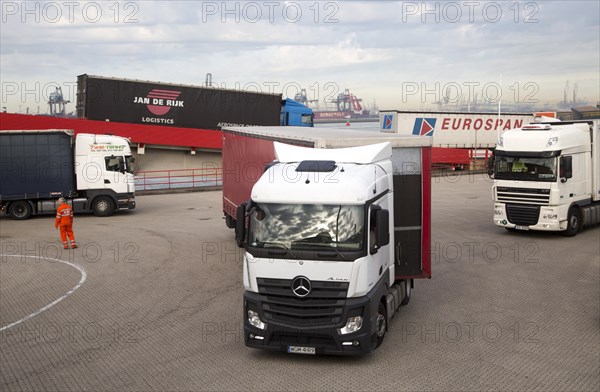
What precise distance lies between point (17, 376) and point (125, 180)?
59.2 feet

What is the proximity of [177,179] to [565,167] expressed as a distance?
24.3 metres

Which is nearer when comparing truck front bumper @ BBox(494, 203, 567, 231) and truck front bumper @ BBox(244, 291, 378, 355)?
truck front bumper @ BBox(244, 291, 378, 355)

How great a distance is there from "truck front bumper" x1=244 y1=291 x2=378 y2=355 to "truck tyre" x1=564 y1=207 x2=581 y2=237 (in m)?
13.0

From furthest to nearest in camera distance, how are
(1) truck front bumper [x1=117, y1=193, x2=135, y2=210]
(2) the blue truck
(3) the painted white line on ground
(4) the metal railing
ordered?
1. (2) the blue truck
2. (4) the metal railing
3. (1) truck front bumper [x1=117, y1=193, x2=135, y2=210]
4. (3) the painted white line on ground

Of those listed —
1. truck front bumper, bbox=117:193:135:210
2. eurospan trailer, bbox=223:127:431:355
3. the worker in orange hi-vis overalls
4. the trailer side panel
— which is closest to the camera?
eurospan trailer, bbox=223:127:431:355

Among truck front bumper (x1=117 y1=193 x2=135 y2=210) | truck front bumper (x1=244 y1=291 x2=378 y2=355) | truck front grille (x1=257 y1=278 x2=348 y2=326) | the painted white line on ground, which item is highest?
truck front bumper (x1=117 y1=193 x2=135 y2=210)

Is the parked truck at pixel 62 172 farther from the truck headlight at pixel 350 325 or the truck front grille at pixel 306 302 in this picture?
the truck headlight at pixel 350 325

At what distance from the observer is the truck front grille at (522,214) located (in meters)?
20.5

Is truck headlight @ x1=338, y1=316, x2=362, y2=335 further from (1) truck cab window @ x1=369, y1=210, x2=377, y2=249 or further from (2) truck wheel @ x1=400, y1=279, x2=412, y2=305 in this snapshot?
(2) truck wheel @ x1=400, y1=279, x2=412, y2=305

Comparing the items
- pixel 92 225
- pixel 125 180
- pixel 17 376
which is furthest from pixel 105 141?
pixel 17 376

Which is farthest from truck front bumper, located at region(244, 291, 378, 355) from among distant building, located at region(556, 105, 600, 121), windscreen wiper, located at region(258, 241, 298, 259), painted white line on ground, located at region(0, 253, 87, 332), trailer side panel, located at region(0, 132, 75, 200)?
distant building, located at region(556, 105, 600, 121)

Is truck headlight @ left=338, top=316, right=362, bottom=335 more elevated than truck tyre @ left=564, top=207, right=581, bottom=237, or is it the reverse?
truck tyre @ left=564, top=207, right=581, bottom=237

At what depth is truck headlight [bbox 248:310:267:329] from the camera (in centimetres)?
992

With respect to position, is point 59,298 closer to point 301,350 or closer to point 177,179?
point 301,350
